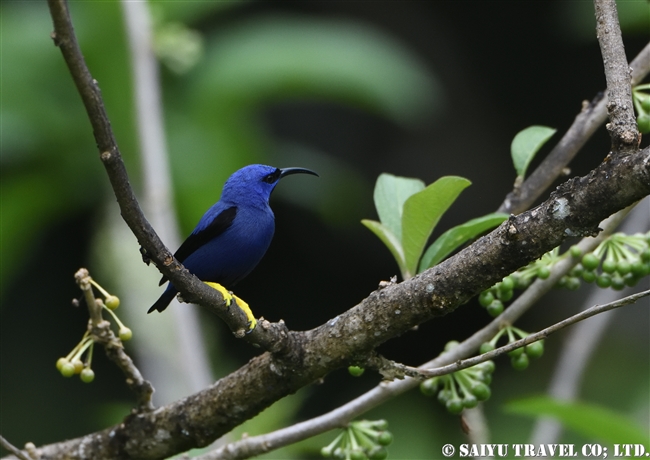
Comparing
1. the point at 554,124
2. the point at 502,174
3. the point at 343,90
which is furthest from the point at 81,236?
the point at 554,124

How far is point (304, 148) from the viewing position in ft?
25.3

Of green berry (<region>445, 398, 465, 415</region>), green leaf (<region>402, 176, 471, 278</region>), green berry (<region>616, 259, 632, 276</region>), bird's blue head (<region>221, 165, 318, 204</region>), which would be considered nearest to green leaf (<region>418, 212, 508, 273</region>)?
green leaf (<region>402, 176, 471, 278</region>)

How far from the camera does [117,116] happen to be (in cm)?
640

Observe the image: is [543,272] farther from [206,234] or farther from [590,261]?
[206,234]

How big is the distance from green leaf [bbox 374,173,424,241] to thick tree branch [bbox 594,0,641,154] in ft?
3.09

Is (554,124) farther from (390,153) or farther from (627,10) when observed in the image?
(627,10)

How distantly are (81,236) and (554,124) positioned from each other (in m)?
5.08

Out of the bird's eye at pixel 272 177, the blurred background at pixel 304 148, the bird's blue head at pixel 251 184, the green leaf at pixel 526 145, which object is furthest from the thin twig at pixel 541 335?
the blurred background at pixel 304 148

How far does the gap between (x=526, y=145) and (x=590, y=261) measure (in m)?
0.57

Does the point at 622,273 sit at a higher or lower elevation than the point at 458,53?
lower

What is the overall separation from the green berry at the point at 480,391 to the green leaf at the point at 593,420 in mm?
175

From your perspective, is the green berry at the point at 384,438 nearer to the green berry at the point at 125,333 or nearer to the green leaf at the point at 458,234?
the green leaf at the point at 458,234

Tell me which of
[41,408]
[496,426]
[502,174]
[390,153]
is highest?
[390,153]

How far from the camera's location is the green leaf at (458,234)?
8.70 ft
